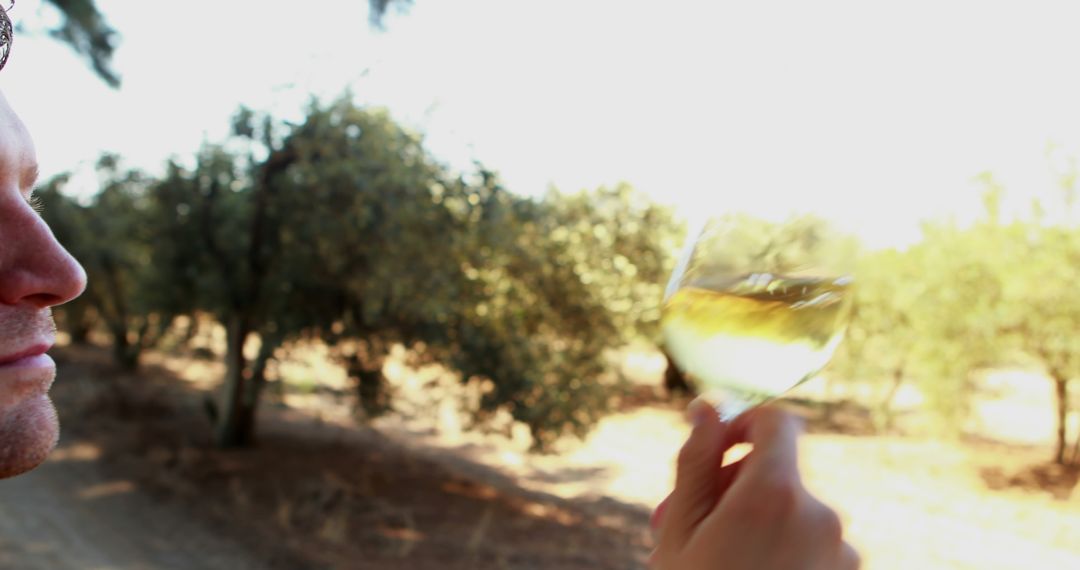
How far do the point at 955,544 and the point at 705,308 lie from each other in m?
10.0

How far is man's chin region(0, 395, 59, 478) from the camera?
4.57ft

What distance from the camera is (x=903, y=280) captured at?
13.9m

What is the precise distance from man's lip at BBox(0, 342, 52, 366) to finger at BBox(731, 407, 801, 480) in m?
1.19

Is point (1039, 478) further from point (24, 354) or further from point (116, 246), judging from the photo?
point (24, 354)

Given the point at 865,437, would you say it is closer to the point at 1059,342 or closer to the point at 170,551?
the point at 1059,342

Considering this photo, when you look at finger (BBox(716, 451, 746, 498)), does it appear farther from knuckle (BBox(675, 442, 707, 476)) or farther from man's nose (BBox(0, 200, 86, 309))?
man's nose (BBox(0, 200, 86, 309))

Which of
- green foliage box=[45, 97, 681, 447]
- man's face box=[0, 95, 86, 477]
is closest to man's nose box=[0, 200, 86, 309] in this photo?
man's face box=[0, 95, 86, 477]

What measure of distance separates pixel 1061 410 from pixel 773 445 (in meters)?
15.0

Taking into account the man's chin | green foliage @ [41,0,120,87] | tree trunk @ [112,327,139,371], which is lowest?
tree trunk @ [112,327,139,371]

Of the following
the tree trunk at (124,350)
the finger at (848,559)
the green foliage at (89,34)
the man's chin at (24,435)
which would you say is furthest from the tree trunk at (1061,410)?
the tree trunk at (124,350)

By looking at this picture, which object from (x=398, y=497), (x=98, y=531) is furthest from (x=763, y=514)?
(x=398, y=497)

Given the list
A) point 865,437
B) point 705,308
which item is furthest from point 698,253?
point 865,437

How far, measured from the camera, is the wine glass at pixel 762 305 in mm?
1009

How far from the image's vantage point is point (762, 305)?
1.02m
